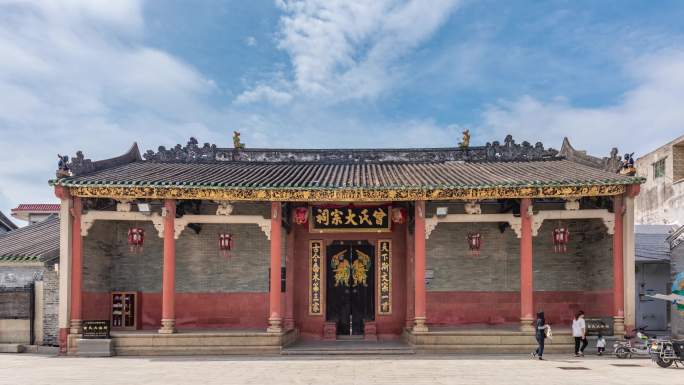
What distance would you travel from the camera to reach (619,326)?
13352mm

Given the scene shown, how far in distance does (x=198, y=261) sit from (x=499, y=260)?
9.29 meters

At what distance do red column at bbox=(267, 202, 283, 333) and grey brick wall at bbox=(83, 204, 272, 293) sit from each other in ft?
6.25

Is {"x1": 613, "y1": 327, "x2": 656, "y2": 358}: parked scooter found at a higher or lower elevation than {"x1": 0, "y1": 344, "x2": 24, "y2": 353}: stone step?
higher

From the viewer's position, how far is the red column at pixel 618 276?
1338 centimetres

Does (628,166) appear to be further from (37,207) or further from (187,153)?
(37,207)

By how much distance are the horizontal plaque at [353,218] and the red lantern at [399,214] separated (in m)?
0.49

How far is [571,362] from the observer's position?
11.9 m

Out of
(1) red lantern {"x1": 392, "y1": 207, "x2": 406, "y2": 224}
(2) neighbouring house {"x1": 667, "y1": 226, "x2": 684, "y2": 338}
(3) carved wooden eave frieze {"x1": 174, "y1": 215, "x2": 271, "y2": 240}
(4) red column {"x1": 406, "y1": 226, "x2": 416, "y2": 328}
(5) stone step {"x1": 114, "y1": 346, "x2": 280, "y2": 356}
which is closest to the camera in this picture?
(5) stone step {"x1": 114, "y1": 346, "x2": 280, "y2": 356}

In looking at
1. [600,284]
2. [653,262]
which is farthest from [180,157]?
[653,262]

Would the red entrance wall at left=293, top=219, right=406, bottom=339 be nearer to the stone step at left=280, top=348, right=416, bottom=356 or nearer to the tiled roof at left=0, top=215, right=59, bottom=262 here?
the stone step at left=280, top=348, right=416, bottom=356

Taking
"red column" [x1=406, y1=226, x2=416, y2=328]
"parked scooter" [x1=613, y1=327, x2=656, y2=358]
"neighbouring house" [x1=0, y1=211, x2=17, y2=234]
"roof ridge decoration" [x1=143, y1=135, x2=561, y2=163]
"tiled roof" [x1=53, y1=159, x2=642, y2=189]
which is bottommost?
"parked scooter" [x1=613, y1=327, x2=656, y2=358]

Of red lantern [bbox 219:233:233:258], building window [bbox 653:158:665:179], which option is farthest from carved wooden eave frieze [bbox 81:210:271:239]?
building window [bbox 653:158:665:179]

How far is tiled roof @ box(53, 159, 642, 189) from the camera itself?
1358cm

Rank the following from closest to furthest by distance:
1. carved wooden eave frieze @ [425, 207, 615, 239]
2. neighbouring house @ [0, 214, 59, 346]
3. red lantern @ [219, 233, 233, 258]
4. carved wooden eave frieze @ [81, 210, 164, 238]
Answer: carved wooden eave frieze @ [425, 207, 615, 239] < carved wooden eave frieze @ [81, 210, 164, 238] < neighbouring house @ [0, 214, 59, 346] < red lantern @ [219, 233, 233, 258]
